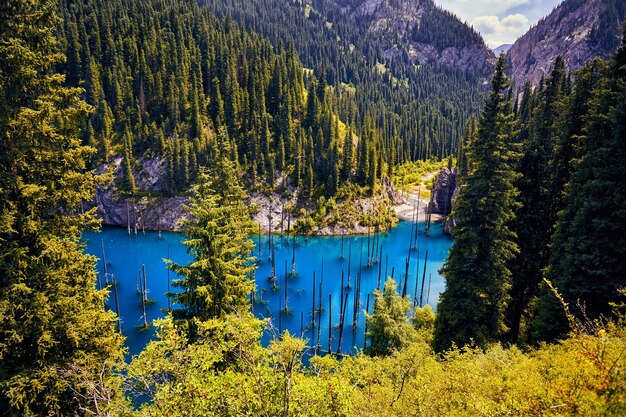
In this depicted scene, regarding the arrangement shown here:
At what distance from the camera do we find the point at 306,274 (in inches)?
2795

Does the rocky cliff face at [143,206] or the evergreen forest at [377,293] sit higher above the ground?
the evergreen forest at [377,293]

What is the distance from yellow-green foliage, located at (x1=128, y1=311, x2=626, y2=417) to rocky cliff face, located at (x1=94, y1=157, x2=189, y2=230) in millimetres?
89870

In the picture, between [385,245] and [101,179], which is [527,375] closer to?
[101,179]

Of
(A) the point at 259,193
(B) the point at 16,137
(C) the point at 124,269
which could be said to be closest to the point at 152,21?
(A) the point at 259,193

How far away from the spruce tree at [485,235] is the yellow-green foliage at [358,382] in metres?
7.41

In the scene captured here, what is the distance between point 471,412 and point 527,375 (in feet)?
7.90

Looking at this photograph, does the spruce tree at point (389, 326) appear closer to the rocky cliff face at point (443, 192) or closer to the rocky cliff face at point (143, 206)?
the rocky cliff face at point (143, 206)

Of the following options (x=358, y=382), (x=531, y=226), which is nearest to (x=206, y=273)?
(x=358, y=382)

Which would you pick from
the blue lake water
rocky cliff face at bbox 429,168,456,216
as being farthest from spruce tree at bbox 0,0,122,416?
rocky cliff face at bbox 429,168,456,216

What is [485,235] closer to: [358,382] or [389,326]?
[389,326]

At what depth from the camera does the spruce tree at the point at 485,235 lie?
75.0 feet

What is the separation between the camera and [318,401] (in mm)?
9594

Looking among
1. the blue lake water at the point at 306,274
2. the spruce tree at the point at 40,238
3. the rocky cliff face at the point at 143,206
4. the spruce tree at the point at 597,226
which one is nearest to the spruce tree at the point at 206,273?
the spruce tree at the point at 40,238

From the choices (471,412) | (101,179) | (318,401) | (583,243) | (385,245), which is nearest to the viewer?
(318,401)
